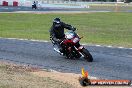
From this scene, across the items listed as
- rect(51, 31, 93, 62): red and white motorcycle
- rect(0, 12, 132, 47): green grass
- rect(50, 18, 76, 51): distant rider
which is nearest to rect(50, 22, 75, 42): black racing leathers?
rect(50, 18, 76, 51): distant rider

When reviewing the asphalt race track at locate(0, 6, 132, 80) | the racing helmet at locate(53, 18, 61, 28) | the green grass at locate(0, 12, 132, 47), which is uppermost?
the racing helmet at locate(53, 18, 61, 28)

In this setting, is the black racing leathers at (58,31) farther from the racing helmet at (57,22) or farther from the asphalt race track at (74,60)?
the asphalt race track at (74,60)

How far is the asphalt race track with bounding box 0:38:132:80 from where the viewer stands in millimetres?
12648

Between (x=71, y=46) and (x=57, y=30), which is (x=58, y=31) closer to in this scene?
(x=57, y=30)

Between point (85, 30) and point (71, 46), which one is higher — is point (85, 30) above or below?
below

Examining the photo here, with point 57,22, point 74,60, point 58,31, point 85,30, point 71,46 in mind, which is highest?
point 57,22

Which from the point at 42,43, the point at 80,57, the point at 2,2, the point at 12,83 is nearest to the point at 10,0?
the point at 2,2

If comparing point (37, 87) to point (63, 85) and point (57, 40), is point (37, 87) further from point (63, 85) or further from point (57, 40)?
point (57, 40)

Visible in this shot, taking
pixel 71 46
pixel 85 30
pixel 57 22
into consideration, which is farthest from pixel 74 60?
pixel 85 30

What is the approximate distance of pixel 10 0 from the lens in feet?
272

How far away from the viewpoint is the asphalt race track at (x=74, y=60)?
41.5 feet

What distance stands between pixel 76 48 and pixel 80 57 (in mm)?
495

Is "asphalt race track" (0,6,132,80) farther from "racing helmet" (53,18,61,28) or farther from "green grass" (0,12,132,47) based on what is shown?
"green grass" (0,12,132,47)

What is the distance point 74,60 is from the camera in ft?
49.2
